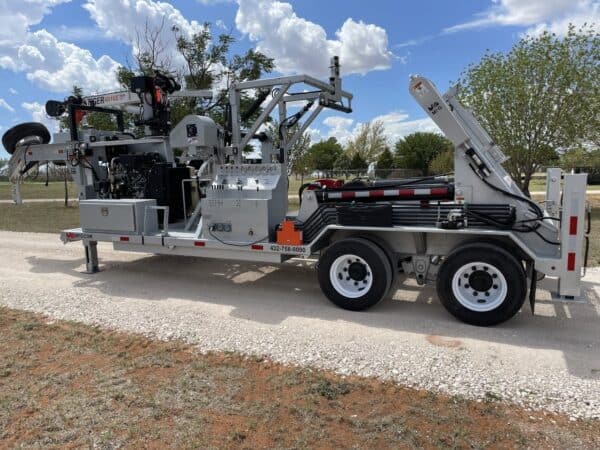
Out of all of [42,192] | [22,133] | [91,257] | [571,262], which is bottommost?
[91,257]

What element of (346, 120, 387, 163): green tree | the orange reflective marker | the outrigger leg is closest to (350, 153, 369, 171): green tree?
(346, 120, 387, 163): green tree

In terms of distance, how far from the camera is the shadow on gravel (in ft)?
15.7

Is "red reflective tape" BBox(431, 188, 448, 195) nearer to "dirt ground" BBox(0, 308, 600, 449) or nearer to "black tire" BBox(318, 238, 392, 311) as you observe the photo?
"black tire" BBox(318, 238, 392, 311)

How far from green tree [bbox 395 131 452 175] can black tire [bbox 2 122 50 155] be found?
5138cm

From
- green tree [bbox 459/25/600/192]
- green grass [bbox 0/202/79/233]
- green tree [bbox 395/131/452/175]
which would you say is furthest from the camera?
green tree [bbox 395/131/452/175]

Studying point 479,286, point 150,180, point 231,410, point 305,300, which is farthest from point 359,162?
point 231,410

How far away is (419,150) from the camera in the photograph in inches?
2304

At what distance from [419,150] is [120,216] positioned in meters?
55.2

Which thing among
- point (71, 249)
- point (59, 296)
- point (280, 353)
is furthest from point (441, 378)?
point (71, 249)

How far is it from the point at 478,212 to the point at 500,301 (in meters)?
0.98

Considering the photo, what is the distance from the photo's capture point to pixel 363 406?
3.46 meters

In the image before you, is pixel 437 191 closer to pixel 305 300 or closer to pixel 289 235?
pixel 289 235

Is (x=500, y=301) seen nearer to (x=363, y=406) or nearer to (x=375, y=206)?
(x=375, y=206)

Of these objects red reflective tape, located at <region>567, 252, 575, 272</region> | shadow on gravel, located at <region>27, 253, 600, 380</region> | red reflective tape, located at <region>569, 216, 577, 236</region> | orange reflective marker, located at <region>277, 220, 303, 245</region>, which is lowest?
shadow on gravel, located at <region>27, 253, 600, 380</region>
